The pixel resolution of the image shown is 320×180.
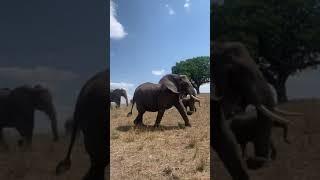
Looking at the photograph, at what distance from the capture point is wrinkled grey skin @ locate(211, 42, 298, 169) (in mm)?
4223

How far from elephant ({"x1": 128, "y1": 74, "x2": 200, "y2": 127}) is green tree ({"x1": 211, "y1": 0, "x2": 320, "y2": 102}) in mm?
8253

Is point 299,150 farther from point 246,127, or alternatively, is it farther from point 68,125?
point 68,125

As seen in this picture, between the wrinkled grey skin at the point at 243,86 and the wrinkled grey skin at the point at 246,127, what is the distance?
0.13 feet

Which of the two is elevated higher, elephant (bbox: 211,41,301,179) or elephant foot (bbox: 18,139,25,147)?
elephant (bbox: 211,41,301,179)

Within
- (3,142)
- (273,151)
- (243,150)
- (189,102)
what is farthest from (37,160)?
(189,102)

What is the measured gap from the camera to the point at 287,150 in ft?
13.8

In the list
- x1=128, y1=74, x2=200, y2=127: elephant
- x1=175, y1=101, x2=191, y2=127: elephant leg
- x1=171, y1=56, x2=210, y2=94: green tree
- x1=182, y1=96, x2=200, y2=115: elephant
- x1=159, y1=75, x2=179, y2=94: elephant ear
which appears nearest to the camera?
x1=175, y1=101, x2=191, y2=127: elephant leg

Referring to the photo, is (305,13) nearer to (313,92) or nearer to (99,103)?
(313,92)

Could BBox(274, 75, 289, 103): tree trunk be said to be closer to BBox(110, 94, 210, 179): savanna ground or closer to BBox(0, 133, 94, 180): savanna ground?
BBox(0, 133, 94, 180): savanna ground

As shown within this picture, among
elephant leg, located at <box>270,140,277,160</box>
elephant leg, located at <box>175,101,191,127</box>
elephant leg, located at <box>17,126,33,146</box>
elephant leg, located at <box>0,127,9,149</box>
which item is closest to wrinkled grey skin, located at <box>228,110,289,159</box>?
elephant leg, located at <box>270,140,277,160</box>

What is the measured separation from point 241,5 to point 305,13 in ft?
1.81

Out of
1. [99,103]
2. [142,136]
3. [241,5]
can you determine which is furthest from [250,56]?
[142,136]

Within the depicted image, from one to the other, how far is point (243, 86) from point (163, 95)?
Result: 8852 millimetres

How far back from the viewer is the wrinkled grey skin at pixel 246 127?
13.9 ft
